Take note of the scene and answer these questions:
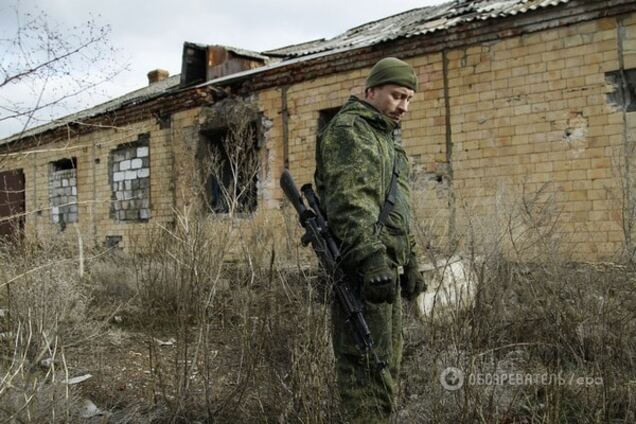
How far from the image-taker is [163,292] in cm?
495

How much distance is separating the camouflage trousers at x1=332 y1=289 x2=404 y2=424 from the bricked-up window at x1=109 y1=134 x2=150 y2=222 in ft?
32.2

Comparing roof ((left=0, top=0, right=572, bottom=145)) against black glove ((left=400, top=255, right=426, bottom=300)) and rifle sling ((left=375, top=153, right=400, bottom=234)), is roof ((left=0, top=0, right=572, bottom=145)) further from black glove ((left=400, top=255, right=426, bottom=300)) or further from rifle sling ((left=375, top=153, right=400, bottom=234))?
black glove ((left=400, top=255, right=426, bottom=300))

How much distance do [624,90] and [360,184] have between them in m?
5.27

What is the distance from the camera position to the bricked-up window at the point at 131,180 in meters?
11.7

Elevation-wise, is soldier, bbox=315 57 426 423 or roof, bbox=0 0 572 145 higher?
roof, bbox=0 0 572 145

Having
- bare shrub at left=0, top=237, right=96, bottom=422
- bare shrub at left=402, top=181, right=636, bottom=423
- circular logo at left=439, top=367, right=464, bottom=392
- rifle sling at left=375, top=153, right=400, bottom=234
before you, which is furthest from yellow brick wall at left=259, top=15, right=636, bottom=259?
bare shrub at left=0, top=237, right=96, bottom=422

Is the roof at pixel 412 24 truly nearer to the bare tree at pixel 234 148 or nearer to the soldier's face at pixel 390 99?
the bare tree at pixel 234 148

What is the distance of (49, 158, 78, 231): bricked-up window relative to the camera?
1354 cm

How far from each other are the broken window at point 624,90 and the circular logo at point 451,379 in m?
5.14

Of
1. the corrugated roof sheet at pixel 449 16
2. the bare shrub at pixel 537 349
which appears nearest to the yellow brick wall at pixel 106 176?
the corrugated roof sheet at pixel 449 16

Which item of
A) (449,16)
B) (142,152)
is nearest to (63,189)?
(142,152)

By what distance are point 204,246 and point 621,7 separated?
5515 mm

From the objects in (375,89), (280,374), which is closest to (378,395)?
(280,374)

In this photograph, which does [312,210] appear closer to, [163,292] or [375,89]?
[375,89]
